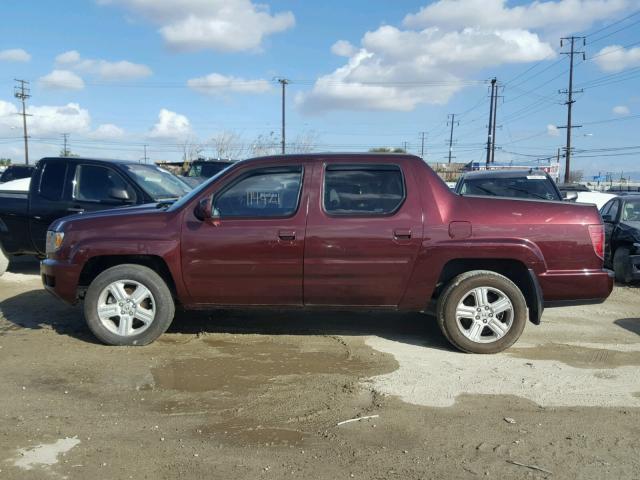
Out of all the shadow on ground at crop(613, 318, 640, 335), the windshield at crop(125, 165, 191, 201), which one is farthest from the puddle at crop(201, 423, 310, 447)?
the windshield at crop(125, 165, 191, 201)

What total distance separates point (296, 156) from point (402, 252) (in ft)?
4.33

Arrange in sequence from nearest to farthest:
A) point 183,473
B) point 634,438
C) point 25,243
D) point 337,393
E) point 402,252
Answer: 1. point 183,473
2. point 634,438
3. point 337,393
4. point 402,252
5. point 25,243

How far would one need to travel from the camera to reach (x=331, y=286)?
503cm

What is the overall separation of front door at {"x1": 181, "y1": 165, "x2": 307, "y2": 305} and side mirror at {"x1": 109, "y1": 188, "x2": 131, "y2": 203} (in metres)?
3.00

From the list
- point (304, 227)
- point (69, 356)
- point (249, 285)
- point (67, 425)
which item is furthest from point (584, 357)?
point (69, 356)

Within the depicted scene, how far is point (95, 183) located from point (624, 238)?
7.85 m

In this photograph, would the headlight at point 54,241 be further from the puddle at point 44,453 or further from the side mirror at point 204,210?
the puddle at point 44,453

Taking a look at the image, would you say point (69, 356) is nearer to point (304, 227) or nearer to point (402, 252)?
point (304, 227)

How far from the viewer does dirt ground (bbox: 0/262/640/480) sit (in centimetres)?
324

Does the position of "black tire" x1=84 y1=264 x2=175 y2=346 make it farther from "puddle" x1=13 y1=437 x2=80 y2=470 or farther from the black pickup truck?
the black pickup truck

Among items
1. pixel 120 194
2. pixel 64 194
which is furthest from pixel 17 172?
pixel 120 194

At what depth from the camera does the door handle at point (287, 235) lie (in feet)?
16.3

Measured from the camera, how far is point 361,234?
493 cm

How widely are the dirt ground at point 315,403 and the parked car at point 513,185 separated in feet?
9.54
